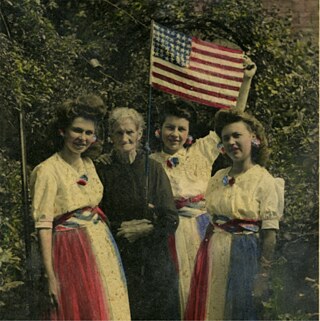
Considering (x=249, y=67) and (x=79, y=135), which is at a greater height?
(x=249, y=67)

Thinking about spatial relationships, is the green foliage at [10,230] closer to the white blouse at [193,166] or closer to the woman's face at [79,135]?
the woman's face at [79,135]

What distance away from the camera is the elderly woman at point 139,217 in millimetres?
4949

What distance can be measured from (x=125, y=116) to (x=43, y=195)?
2.05 feet

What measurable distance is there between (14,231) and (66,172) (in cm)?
44

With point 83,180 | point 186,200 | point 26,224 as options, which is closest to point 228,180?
point 186,200

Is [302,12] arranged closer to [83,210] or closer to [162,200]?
[162,200]

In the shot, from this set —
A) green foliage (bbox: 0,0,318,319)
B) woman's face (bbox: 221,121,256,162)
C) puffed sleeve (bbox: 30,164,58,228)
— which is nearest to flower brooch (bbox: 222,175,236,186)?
woman's face (bbox: 221,121,256,162)

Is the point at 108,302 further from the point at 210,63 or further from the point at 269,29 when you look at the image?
the point at 269,29

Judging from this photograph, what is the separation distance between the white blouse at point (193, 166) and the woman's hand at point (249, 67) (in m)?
0.39

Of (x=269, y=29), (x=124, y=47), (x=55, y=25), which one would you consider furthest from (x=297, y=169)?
(x=55, y=25)

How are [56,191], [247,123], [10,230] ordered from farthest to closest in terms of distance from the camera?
[247,123] < [10,230] < [56,191]

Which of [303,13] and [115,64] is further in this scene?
[303,13]

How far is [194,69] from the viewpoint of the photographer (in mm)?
5043

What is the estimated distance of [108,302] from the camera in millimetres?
4926
